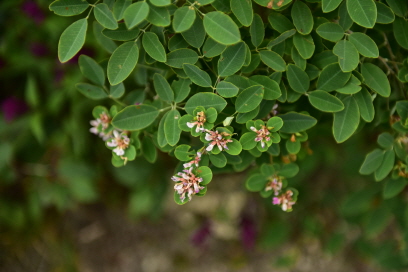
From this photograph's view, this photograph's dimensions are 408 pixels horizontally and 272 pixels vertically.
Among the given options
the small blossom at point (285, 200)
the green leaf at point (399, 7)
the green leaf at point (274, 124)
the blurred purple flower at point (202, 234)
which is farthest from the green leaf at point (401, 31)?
the blurred purple flower at point (202, 234)

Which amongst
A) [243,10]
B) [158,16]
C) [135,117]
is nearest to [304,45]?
[243,10]

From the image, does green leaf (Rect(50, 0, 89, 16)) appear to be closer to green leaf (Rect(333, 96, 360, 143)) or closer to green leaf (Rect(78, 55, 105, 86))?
green leaf (Rect(78, 55, 105, 86))

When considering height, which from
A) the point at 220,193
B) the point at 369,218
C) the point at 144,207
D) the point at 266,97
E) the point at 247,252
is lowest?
the point at 247,252

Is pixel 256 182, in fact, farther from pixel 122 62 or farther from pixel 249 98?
→ pixel 122 62

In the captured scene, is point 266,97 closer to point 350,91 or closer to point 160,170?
point 350,91

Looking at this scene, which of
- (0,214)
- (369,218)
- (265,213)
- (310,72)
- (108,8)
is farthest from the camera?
(265,213)

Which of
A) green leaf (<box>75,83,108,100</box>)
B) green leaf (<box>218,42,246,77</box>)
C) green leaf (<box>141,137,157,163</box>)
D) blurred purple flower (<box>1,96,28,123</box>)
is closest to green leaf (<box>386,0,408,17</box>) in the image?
green leaf (<box>218,42,246,77</box>)

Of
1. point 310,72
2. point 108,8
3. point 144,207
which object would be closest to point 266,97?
point 310,72
